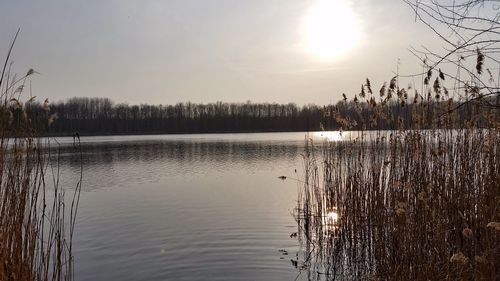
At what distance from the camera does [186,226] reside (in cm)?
946

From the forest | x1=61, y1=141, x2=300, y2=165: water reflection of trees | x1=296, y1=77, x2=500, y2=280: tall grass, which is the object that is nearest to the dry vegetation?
x1=296, y1=77, x2=500, y2=280: tall grass

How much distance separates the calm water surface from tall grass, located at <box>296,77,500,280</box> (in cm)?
95

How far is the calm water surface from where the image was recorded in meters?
6.65

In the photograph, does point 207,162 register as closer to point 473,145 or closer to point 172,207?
point 172,207

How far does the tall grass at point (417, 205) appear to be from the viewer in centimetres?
384

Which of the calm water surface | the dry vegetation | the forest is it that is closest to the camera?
the dry vegetation

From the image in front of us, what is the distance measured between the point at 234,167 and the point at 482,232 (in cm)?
1698

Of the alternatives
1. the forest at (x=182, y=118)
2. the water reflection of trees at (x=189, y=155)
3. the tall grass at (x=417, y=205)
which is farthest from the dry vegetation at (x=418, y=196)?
the forest at (x=182, y=118)

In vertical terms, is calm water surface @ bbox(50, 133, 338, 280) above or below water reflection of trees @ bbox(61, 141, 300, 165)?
below

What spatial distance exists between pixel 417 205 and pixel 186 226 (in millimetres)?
5893

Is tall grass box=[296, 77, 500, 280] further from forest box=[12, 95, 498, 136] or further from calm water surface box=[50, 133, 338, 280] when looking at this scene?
forest box=[12, 95, 498, 136]

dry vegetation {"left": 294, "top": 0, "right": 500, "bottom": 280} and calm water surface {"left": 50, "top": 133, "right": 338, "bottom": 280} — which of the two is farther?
calm water surface {"left": 50, "top": 133, "right": 338, "bottom": 280}

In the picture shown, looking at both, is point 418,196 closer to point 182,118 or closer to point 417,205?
point 417,205

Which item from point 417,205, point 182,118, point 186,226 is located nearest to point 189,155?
point 186,226
